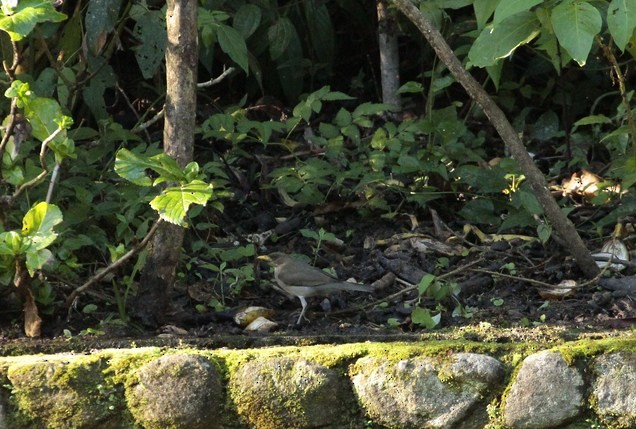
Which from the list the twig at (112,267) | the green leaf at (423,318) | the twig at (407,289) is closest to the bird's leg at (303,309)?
the twig at (407,289)

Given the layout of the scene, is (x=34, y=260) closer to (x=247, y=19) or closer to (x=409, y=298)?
(x=409, y=298)

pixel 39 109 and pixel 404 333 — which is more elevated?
pixel 39 109

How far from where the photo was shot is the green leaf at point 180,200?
11.0ft

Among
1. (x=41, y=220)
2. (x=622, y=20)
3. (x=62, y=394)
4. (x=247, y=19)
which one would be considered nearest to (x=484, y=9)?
(x=622, y=20)

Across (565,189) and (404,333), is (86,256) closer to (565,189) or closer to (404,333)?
(404,333)

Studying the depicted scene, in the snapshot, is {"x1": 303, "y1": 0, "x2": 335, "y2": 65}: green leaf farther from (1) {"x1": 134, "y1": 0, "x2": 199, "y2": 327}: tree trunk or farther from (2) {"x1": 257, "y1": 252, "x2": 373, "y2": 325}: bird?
(1) {"x1": 134, "y1": 0, "x2": 199, "y2": 327}: tree trunk

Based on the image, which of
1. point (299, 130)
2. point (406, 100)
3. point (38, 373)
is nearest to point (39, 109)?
point (38, 373)

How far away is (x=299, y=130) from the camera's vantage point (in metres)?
6.28

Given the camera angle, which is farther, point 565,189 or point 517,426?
point 565,189

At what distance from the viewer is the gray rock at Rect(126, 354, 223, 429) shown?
134 inches

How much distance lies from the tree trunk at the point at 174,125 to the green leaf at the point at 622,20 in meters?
1.41

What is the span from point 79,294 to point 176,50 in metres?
0.92

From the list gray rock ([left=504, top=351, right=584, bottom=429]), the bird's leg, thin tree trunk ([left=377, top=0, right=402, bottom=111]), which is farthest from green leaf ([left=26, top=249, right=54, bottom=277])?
thin tree trunk ([left=377, top=0, right=402, bottom=111])

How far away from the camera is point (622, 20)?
Answer: 11.7ft
